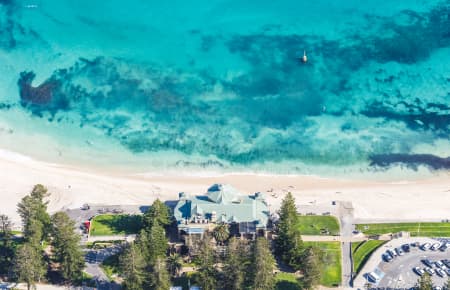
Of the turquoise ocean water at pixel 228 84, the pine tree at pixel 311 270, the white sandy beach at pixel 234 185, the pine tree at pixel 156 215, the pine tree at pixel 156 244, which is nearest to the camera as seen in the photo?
the pine tree at pixel 311 270

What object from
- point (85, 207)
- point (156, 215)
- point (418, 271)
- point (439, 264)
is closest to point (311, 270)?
point (418, 271)

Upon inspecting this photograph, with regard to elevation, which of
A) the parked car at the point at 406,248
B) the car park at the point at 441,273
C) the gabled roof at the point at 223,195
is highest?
the gabled roof at the point at 223,195

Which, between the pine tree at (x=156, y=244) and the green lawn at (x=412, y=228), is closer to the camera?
the pine tree at (x=156, y=244)

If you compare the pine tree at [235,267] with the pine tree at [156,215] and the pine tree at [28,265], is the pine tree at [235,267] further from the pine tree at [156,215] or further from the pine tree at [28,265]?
the pine tree at [28,265]

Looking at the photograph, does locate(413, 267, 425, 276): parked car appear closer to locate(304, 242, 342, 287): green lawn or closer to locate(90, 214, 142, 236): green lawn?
locate(304, 242, 342, 287): green lawn

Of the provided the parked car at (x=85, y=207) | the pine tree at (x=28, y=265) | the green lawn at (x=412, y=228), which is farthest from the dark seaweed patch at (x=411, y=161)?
the pine tree at (x=28, y=265)

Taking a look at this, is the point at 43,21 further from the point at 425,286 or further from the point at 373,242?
the point at 425,286

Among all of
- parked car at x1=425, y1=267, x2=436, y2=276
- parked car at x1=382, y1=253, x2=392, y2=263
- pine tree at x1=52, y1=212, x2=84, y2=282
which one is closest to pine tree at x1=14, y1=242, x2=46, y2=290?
pine tree at x1=52, y1=212, x2=84, y2=282
